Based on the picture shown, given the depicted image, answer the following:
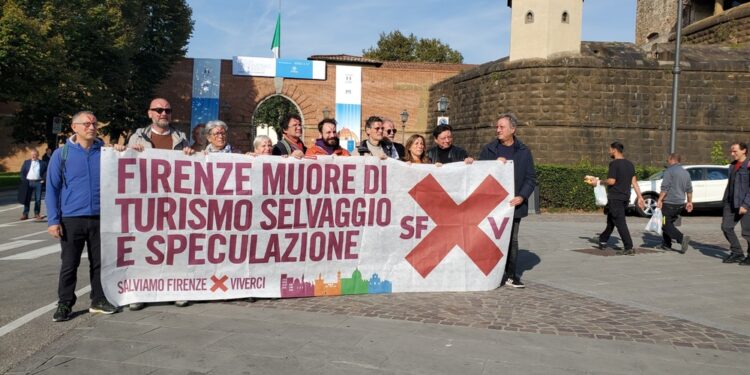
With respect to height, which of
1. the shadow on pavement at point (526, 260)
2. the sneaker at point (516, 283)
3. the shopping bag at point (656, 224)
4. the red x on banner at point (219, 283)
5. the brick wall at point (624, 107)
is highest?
the brick wall at point (624, 107)

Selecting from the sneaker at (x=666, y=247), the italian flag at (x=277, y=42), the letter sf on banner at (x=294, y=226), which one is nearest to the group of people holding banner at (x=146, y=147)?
the letter sf on banner at (x=294, y=226)

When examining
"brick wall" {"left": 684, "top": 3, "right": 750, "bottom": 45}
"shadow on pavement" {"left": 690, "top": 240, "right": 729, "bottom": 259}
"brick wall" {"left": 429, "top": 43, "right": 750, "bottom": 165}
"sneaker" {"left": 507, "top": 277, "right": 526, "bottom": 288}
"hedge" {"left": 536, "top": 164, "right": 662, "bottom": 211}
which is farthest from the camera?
"brick wall" {"left": 684, "top": 3, "right": 750, "bottom": 45}

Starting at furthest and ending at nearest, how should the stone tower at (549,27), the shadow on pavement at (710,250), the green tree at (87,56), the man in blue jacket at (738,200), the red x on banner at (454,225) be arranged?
the stone tower at (549,27)
the green tree at (87,56)
the shadow on pavement at (710,250)
the man in blue jacket at (738,200)
the red x on banner at (454,225)

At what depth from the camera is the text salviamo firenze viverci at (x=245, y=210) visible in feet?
18.7

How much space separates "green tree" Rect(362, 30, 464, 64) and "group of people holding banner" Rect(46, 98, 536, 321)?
5463 centimetres

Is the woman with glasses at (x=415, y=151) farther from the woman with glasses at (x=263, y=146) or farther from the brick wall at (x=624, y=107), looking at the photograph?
the brick wall at (x=624, y=107)

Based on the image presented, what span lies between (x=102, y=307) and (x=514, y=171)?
453 cm

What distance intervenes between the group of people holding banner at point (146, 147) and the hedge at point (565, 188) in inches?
502

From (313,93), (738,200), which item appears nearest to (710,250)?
(738,200)

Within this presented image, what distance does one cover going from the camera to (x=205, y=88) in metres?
42.2

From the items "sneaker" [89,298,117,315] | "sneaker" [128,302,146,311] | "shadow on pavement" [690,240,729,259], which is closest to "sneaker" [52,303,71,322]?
"sneaker" [89,298,117,315]

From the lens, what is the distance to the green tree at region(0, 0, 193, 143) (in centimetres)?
2272

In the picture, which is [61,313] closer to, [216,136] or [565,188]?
[216,136]

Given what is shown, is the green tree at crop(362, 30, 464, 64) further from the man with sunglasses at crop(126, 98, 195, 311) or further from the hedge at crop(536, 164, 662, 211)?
the man with sunglasses at crop(126, 98, 195, 311)
